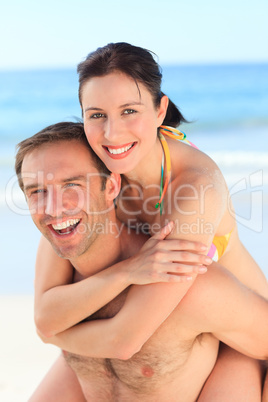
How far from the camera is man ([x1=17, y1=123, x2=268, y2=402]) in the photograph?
242 centimetres

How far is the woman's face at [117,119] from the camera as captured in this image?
2691 mm

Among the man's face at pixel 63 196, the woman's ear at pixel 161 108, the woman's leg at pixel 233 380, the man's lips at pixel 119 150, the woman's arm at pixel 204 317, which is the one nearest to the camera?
the woman's arm at pixel 204 317

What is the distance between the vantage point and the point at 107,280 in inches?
99.7

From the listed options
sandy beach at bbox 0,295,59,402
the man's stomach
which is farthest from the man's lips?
sandy beach at bbox 0,295,59,402

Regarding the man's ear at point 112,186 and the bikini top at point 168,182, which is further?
the bikini top at point 168,182

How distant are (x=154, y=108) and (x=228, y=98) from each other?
17383 mm

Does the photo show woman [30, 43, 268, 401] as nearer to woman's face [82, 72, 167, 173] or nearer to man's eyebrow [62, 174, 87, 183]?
woman's face [82, 72, 167, 173]

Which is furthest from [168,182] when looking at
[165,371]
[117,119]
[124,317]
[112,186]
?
[165,371]

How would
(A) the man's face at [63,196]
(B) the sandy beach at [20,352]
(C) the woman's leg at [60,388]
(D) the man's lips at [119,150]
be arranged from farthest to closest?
(B) the sandy beach at [20,352], (C) the woman's leg at [60,388], (D) the man's lips at [119,150], (A) the man's face at [63,196]

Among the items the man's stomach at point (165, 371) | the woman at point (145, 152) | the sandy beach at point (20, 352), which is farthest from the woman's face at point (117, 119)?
the sandy beach at point (20, 352)

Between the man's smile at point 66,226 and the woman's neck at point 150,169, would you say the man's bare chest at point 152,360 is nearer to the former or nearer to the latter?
the man's smile at point 66,226

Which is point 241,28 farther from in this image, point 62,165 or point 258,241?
point 62,165

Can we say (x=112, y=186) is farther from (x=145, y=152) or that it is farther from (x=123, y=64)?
(x=123, y=64)

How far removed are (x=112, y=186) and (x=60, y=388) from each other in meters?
1.12
